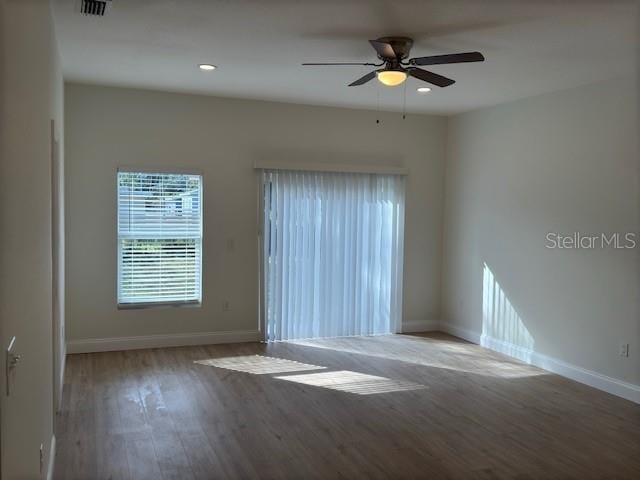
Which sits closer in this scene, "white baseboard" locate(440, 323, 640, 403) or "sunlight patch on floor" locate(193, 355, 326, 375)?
"white baseboard" locate(440, 323, 640, 403)

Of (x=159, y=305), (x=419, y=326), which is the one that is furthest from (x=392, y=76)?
(x=419, y=326)

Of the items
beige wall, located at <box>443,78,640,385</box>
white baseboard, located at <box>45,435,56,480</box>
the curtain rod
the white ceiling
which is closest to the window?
the curtain rod

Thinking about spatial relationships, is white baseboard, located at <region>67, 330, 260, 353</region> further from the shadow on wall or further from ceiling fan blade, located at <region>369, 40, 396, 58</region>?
ceiling fan blade, located at <region>369, 40, 396, 58</region>

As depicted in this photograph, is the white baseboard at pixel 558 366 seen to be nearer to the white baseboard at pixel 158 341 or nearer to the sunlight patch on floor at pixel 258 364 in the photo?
the sunlight patch on floor at pixel 258 364

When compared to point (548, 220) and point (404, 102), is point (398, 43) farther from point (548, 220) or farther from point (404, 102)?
point (548, 220)

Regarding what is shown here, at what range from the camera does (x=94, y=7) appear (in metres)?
3.29

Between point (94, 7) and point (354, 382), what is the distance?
11.7 feet

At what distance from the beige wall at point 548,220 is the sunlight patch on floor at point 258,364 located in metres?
2.30

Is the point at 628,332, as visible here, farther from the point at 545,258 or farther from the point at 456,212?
the point at 456,212

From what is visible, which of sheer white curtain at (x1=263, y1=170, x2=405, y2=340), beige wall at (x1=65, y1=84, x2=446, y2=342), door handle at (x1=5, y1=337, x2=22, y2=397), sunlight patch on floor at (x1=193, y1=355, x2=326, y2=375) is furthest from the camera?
sheer white curtain at (x1=263, y1=170, x2=405, y2=340)

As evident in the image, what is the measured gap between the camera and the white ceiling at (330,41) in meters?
3.32

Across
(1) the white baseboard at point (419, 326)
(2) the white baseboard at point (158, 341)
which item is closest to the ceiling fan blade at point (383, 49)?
(2) the white baseboard at point (158, 341)

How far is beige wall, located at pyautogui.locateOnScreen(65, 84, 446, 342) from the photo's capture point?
5691 mm

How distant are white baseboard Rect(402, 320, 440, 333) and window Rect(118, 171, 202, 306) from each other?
2646mm
